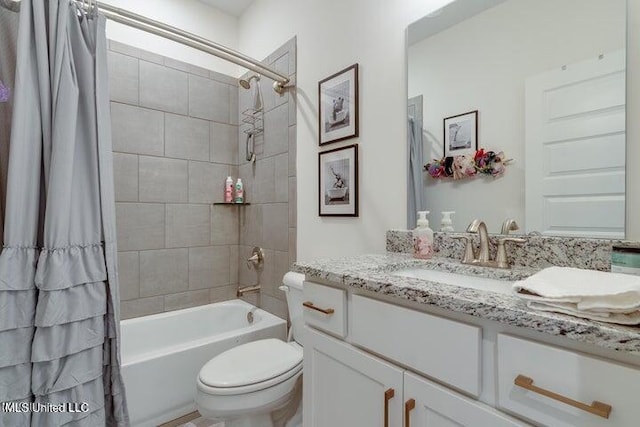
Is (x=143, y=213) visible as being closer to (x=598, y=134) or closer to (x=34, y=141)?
(x=34, y=141)

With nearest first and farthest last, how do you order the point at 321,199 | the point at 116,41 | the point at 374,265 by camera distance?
the point at 374,265
the point at 321,199
the point at 116,41

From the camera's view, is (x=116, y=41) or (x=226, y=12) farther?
(x=226, y=12)

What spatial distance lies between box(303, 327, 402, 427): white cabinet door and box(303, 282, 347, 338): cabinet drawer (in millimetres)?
38

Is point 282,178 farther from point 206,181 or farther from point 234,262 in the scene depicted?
point 234,262

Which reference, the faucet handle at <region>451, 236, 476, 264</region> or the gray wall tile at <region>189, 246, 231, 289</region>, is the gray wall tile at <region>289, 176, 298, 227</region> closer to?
the gray wall tile at <region>189, 246, 231, 289</region>

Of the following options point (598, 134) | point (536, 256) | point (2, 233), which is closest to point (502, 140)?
point (598, 134)

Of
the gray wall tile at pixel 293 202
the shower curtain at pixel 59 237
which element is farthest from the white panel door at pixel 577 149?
the shower curtain at pixel 59 237

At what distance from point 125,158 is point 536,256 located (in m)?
2.29

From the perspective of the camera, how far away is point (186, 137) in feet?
7.44

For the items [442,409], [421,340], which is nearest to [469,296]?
[421,340]

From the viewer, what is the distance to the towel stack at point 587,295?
0.51 metres

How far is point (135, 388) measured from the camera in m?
1.51

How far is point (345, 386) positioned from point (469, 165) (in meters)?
0.91

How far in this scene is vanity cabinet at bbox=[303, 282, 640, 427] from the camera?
0.51 metres
